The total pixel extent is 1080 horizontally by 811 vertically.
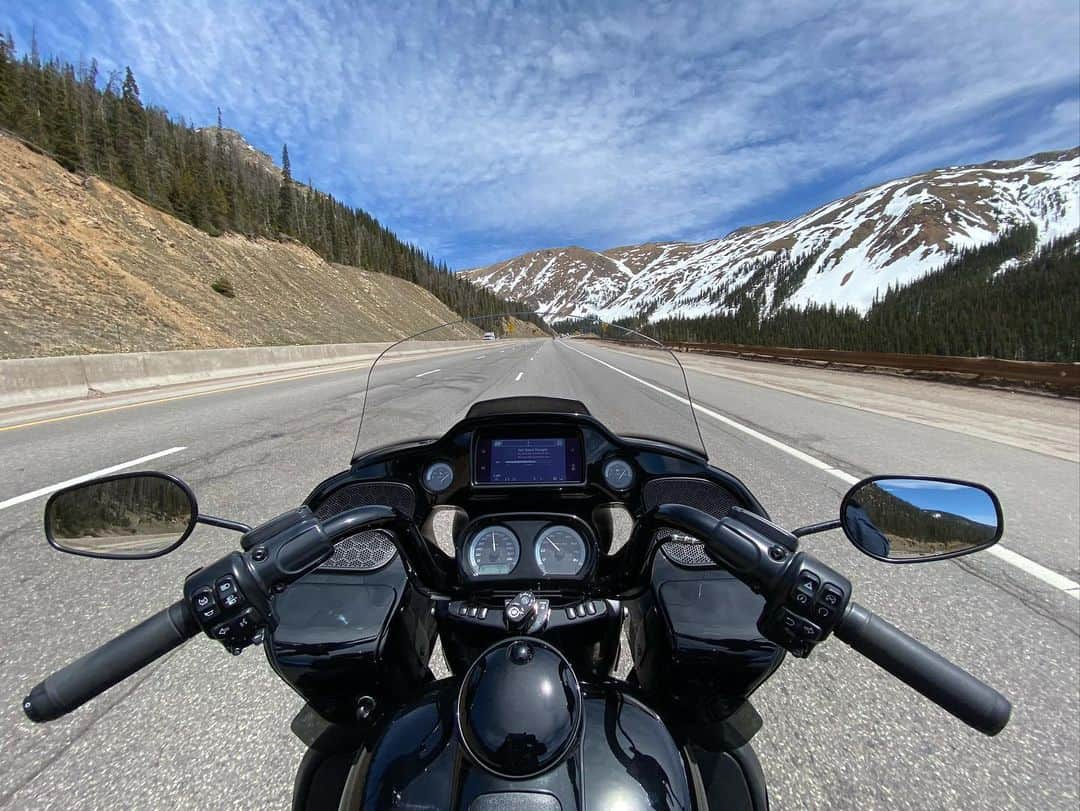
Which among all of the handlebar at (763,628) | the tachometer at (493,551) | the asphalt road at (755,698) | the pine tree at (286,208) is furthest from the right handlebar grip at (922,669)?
the pine tree at (286,208)

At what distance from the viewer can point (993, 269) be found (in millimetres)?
106188

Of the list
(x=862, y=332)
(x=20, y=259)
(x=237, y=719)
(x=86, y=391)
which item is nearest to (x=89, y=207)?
(x=20, y=259)

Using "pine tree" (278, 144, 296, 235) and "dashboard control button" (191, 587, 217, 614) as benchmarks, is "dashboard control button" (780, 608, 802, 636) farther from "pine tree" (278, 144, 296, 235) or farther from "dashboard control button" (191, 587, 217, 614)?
"pine tree" (278, 144, 296, 235)

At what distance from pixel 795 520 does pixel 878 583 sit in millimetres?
897

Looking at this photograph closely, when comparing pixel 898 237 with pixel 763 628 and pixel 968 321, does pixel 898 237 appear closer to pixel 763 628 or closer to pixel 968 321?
pixel 968 321

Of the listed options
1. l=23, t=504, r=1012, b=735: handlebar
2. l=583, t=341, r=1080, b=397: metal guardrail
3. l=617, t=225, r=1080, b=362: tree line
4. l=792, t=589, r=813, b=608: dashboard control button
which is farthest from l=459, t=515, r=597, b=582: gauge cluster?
l=617, t=225, r=1080, b=362: tree line

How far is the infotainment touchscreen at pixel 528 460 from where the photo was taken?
172cm

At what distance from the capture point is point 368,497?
1.76m

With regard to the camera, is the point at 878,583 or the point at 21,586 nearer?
the point at 21,586

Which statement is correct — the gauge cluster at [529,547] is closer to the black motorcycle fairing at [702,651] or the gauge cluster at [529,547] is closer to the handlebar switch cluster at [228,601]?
the black motorcycle fairing at [702,651]

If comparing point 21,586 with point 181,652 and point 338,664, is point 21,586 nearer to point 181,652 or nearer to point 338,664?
point 181,652

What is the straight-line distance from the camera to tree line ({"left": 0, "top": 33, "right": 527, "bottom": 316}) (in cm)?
3972

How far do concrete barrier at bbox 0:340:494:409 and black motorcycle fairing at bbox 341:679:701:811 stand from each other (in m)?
4.91

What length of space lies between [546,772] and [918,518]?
44.0 inches
